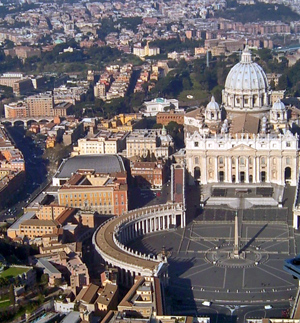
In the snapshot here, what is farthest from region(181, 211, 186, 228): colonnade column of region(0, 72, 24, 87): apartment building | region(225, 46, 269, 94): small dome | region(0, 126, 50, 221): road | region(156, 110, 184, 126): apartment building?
region(0, 72, 24, 87): apartment building

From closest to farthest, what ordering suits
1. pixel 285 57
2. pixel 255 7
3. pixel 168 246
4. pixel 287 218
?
pixel 168 246 → pixel 287 218 → pixel 285 57 → pixel 255 7

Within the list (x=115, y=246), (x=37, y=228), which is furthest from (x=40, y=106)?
(x=115, y=246)

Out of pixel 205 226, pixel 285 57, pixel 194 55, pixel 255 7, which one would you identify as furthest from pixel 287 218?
pixel 255 7

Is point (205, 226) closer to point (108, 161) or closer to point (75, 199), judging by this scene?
point (75, 199)

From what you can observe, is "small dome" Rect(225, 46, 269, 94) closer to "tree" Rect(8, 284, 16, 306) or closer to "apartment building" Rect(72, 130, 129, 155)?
"apartment building" Rect(72, 130, 129, 155)

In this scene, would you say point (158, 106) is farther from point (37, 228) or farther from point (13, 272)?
point (13, 272)

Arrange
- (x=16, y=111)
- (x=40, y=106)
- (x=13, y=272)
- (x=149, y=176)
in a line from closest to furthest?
(x=13, y=272) < (x=149, y=176) < (x=16, y=111) < (x=40, y=106)
